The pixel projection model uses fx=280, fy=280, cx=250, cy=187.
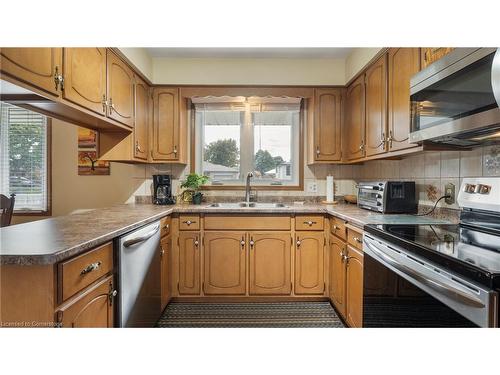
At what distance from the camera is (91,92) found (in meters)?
1.77

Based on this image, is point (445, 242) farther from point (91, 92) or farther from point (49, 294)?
point (91, 92)

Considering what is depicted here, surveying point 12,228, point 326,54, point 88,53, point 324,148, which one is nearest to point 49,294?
point 12,228

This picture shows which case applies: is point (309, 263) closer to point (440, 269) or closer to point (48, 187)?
point (440, 269)

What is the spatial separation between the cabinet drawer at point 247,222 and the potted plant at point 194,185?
488 millimetres

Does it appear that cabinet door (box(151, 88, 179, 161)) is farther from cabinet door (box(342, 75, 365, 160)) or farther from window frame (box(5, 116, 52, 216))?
cabinet door (box(342, 75, 365, 160))

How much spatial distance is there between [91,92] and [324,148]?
6.90 feet

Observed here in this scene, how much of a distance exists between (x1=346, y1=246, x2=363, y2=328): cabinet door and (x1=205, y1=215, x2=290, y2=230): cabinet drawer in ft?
2.23

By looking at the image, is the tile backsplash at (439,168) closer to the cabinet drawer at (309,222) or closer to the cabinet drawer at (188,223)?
the cabinet drawer at (309,222)

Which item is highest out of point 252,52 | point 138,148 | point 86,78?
point 252,52

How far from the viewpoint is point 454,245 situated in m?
1.12

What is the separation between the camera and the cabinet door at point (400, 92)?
1.73m

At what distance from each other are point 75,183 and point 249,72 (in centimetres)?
217

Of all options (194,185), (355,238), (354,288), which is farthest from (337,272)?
(194,185)
